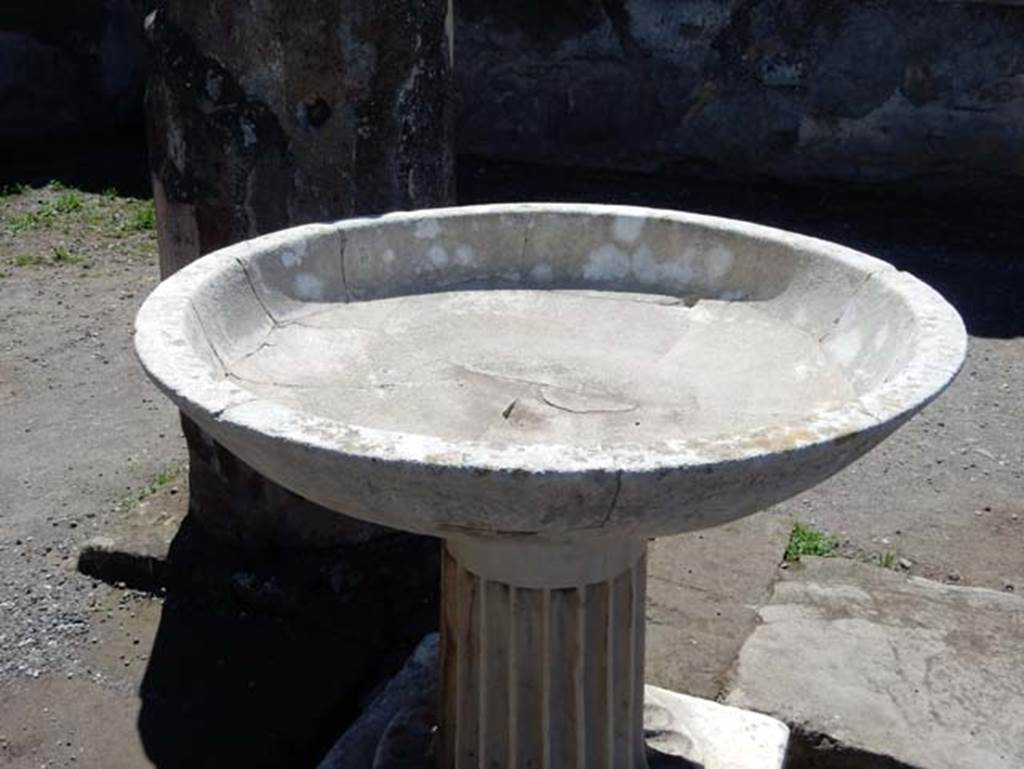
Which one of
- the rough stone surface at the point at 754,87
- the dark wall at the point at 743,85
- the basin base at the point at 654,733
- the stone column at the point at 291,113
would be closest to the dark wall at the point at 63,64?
the dark wall at the point at 743,85

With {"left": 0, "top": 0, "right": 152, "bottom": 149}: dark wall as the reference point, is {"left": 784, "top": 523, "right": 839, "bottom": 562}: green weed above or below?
below

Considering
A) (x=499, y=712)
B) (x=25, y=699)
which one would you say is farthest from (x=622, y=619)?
(x=25, y=699)

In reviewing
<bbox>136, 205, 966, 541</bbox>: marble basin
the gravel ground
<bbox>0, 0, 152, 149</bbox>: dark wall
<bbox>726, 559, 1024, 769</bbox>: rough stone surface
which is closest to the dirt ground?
the gravel ground

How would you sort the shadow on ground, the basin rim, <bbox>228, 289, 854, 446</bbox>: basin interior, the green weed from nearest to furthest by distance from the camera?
the basin rim < <bbox>228, 289, 854, 446</bbox>: basin interior < the shadow on ground < the green weed

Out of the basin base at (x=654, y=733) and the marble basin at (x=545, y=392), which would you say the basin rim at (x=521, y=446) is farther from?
the basin base at (x=654, y=733)

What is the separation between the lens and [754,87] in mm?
5609

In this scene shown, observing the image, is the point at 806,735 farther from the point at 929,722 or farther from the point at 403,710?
the point at 403,710

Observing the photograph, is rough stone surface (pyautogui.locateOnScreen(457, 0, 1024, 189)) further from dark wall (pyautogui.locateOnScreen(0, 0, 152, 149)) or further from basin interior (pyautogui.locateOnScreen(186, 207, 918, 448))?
basin interior (pyautogui.locateOnScreen(186, 207, 918, 448))

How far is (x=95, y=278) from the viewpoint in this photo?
16.0 ft

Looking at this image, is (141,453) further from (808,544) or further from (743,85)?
(743,85)

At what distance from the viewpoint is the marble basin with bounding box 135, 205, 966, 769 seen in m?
1.42

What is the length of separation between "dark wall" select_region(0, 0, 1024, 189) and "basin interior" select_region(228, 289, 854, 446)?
3.67 m

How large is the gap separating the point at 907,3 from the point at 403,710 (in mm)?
4056

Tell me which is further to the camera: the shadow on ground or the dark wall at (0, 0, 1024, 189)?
the dark wall at (0, 0, 1024, 189)
